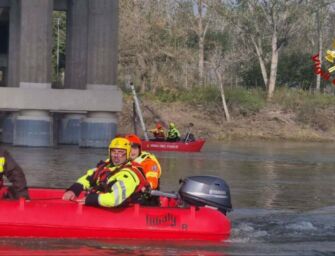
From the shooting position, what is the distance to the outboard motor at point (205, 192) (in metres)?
14.0

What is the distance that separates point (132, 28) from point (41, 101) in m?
22.7

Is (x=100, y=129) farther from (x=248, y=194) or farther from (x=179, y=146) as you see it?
(x=248, y=194)

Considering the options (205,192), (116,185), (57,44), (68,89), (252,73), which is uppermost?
(57,44)

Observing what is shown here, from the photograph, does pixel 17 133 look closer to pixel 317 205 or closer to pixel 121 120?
pixel 121 120

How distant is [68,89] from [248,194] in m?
20.4

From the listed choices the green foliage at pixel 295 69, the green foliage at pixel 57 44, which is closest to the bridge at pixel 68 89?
the green foliage at pixel 57 44

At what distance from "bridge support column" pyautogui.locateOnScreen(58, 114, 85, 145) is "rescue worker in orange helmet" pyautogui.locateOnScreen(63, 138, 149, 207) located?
30.3 m

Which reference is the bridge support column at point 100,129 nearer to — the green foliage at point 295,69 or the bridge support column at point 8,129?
the bridge support column at point 8,129

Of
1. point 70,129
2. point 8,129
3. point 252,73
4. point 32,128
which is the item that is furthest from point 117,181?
point 252,73

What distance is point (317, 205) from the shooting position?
1969 centimetres

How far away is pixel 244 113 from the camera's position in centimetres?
5912

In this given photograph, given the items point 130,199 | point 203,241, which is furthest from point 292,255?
point 130,199

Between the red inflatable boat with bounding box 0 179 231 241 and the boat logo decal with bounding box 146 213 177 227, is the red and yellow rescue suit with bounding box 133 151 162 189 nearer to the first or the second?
the red inflatable boat with bounding box 0 179 231 241

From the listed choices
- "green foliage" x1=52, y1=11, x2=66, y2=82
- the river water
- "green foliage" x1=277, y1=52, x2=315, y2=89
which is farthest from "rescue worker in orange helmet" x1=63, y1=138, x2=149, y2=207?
"green foliage" x1=52, y1=11, x2=66, y2=82
